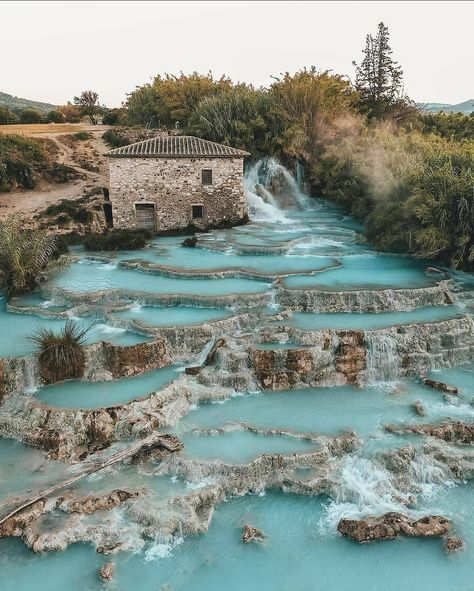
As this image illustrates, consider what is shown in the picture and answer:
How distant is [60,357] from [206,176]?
590 inches

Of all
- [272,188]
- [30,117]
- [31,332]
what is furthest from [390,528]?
[30,117]

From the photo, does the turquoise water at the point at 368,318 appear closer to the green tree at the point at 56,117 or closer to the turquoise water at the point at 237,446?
the turquoise water at the point at 237,446

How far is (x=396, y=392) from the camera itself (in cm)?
1361

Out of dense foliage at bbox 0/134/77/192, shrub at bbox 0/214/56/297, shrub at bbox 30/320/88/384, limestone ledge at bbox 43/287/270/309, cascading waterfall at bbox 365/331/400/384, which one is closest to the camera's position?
shrub at bbox 30/320/88/384

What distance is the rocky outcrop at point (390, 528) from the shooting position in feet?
A: 30.7

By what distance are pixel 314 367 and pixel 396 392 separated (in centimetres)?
201

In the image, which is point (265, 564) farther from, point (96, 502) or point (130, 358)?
point (130, 358)

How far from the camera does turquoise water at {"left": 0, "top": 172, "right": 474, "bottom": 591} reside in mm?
8680

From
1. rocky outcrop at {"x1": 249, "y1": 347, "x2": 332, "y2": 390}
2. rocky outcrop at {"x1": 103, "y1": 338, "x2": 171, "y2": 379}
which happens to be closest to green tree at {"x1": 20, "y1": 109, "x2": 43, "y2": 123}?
rocky outcrop at {"x1": 103, "y1": 338, "x2": 171, "y2": 379}

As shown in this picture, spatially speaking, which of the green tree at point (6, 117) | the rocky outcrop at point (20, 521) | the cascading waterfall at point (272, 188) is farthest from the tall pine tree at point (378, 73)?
the rocky outcrop at point (20, 521)

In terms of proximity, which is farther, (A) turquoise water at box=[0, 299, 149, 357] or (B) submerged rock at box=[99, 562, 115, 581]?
(A) turquoise water at box=[0, 299, 149, 357]

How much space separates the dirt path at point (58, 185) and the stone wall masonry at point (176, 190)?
2913 mm

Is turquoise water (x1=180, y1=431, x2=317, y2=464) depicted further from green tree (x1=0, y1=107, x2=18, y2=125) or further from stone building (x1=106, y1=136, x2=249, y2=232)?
green tree (x1=0, y1=107, x2=18, y2=125)

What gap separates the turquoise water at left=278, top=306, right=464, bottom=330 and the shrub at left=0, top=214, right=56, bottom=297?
8.22 m
